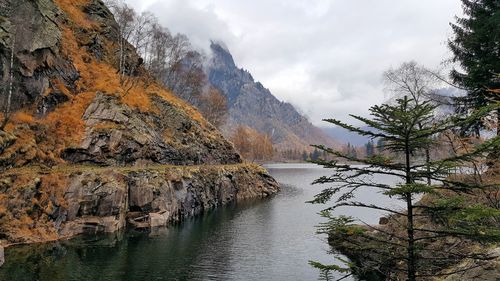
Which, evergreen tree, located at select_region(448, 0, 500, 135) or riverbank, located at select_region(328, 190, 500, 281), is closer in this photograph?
riverbank, located at select_region(328, 190, 500, 281)

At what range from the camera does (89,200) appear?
45.7 meters

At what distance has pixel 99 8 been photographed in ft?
262

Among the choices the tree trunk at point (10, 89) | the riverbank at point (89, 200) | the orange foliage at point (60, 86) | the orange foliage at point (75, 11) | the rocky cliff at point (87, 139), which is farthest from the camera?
the orange foliage at point (75, 11)

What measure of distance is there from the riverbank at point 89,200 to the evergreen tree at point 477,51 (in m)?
40.3

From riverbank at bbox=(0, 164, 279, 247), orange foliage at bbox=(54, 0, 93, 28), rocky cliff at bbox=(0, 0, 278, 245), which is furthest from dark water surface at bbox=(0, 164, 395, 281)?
orange foliage at bbox=(54, 0, 93, 28)

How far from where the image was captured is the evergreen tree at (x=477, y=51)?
30780 mm

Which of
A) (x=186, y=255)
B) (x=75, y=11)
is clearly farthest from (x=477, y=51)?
(x=75, y=11)

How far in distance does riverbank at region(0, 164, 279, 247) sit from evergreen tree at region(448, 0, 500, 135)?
4027 cm

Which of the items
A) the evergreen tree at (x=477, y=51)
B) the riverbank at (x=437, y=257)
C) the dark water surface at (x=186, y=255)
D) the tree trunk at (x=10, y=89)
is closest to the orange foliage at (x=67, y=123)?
the tree trunk at (x=10, y=89)

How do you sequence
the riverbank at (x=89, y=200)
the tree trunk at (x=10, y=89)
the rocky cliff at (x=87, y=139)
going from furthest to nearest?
the tree trunk at (x=10, y=89), the rocky cliff at (x=87, y=139), the riverbank at (x=89, y=200)

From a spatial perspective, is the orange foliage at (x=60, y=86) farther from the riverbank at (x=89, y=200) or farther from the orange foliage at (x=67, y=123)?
the riverbank at (x=89, y=200)

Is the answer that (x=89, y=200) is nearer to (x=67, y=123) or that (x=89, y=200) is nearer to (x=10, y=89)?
(x=67, y=123)

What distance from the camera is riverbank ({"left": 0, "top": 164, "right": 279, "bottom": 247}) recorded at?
4000 cm

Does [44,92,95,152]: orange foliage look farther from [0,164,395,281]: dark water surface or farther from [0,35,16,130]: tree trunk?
[0,164,395,281]: dark water surface
